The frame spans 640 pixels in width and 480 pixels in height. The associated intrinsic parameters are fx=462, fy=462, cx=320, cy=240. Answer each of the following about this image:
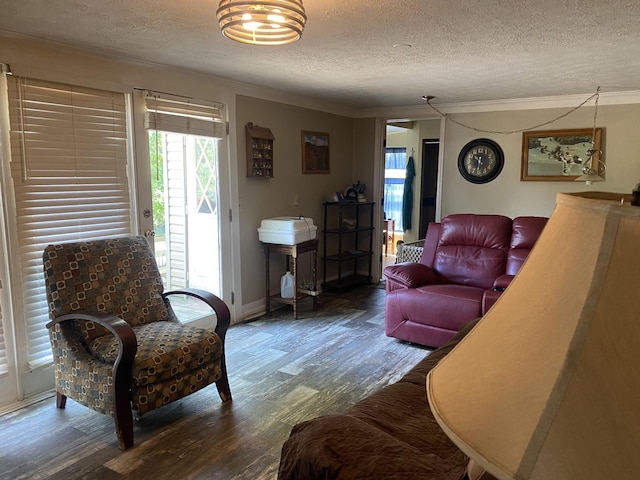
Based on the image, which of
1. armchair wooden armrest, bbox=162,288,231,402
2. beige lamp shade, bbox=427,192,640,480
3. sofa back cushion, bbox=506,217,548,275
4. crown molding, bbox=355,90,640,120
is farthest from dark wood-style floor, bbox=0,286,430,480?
crown molding, bbox=355,90,640,120

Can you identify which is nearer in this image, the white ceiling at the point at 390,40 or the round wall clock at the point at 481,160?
the white ceiling at the point at 390,40

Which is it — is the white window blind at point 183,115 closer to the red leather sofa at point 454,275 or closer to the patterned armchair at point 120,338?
the patterned armchair at point 120,338

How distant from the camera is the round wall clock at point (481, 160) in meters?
5.16

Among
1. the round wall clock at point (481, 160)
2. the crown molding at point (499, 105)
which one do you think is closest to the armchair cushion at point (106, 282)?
the crown molding at point (499, 105)

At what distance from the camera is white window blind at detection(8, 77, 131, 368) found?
2.71 m

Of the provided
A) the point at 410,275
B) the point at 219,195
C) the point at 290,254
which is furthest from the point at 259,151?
the point at 410,275

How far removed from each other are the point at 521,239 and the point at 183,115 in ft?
9.76

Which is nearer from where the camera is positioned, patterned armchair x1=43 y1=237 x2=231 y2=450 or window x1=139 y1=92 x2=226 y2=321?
patterned armchair x1=43 y1=237 x2=231 y2=450

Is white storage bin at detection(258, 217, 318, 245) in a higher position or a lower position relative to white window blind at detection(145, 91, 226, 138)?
lower

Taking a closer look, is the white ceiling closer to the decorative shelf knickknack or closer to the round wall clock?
the decorative shelf knickknack

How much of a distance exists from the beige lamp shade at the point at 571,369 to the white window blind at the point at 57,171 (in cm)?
292

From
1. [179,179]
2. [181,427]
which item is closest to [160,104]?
[179,179]

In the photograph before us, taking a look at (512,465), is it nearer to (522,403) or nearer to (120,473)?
(522,403)

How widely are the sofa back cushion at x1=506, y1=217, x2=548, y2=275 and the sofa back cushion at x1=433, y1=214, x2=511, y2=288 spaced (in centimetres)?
6
